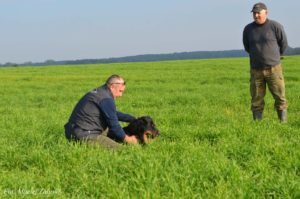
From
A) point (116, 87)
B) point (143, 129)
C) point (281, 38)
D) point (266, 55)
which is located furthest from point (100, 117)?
point (281, 38)

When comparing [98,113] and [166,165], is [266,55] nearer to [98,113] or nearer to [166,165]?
[98,113]

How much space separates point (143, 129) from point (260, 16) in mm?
3521

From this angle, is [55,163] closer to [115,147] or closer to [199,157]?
[115,147]

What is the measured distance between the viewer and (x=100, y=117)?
23.7 ft

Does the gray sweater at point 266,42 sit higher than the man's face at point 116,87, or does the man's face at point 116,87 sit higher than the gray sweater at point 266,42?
the gray sweater at point 266,42

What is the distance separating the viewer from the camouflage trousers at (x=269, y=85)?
31.1 ft

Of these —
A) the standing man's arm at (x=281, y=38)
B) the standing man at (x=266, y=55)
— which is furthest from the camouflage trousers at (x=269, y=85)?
the standing man's arm at (x=281, y=38)

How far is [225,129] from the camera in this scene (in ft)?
26.1

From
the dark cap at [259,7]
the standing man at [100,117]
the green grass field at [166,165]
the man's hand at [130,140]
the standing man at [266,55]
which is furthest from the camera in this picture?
the standing man at [266,55]

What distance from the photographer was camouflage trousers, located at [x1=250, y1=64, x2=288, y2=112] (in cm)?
947

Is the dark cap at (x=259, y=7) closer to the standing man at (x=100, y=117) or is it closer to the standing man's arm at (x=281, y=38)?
→ the standing man's arm at (x=281, y=38)

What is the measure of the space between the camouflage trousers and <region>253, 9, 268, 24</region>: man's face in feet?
3.12

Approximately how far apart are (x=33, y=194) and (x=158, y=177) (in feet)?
4.37

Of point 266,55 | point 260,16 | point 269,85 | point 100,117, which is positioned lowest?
point 100,117
